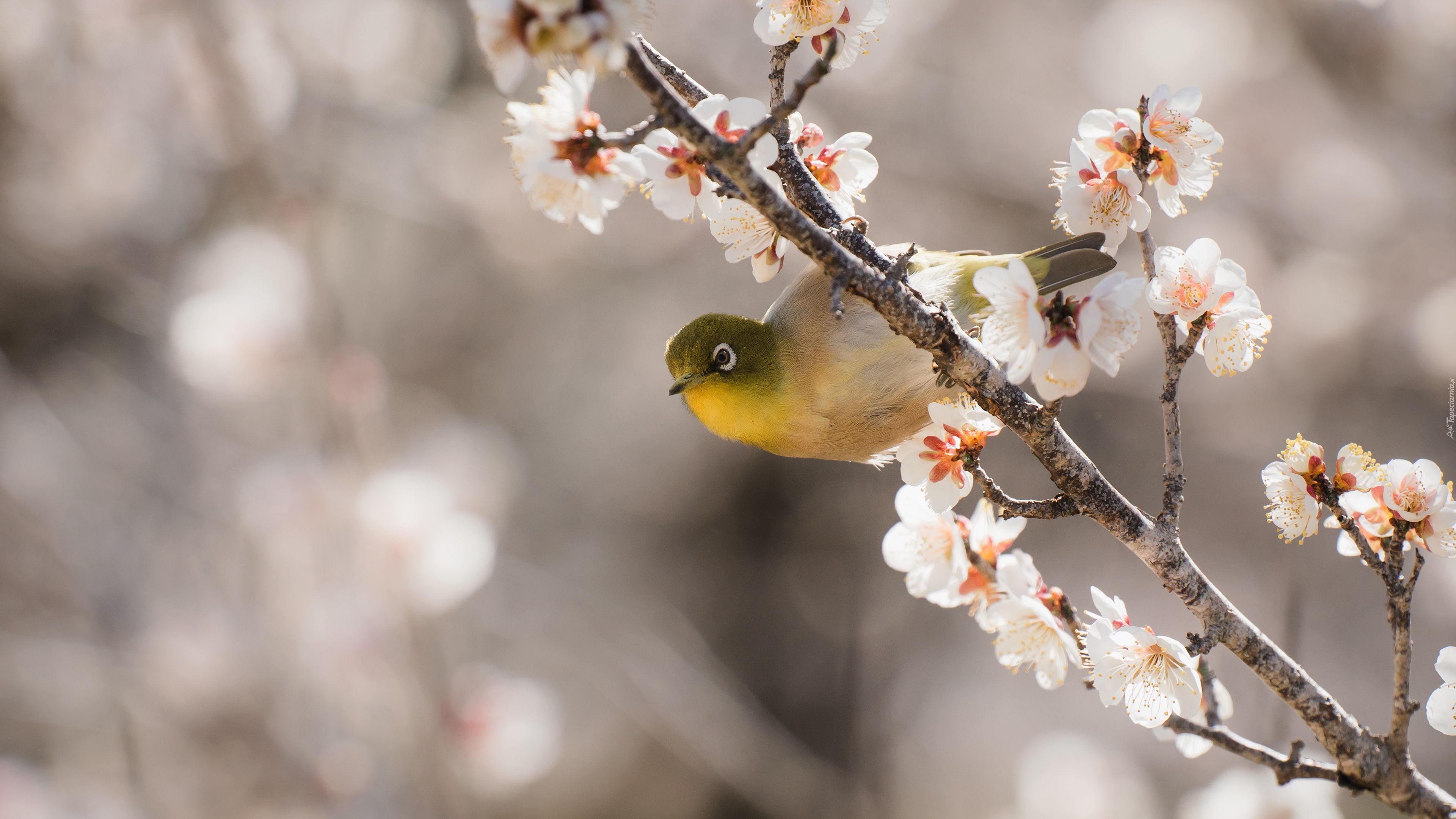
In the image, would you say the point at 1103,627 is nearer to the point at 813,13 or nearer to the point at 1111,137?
the point at 1111,137

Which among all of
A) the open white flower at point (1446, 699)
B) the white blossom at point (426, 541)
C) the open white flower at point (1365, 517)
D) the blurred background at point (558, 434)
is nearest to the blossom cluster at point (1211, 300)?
the open white flower at point (1365, 517)

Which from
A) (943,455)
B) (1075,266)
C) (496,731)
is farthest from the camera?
(496,731)

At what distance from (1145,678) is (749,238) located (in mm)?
809

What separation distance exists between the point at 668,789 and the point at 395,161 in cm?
395

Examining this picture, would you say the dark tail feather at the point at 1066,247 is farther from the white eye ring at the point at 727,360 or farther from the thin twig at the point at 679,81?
the thin twig at the point at 679,81

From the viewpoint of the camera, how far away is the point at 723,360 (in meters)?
1.68

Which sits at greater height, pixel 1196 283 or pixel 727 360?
pixel 727 360

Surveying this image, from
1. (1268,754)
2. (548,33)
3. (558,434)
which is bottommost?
(1268,754)

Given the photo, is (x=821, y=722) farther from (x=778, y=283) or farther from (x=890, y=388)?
(x=890, y=388)

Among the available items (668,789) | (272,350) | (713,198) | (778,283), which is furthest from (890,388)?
(668,789)

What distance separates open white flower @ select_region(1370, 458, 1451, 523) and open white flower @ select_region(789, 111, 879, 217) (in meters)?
0.79

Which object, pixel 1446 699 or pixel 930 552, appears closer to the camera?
pixel 1446 699

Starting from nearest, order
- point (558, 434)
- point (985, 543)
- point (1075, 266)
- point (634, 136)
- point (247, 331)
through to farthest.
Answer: point (634, 136) < point (985, 543) < point (1075, 266) < point (247, 331) < point (558, 434)

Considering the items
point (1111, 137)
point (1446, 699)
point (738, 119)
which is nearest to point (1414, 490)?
point (1446, 699)
